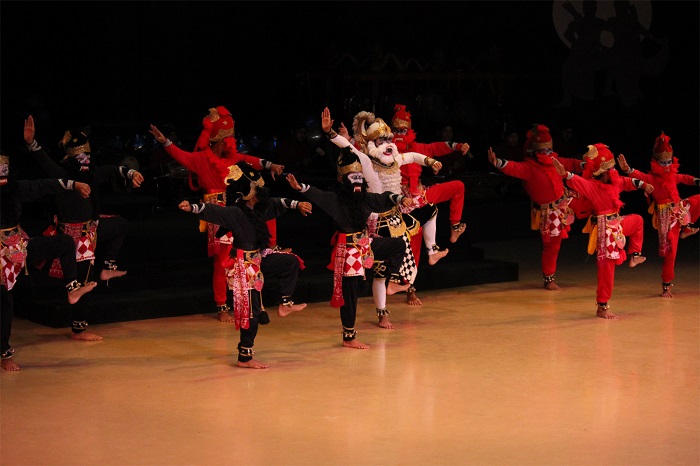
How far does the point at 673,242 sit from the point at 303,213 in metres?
3.53

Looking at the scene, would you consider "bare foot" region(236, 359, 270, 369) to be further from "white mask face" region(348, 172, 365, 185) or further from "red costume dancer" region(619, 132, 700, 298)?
"red costume dancer" region(619, 132, 700, 298)

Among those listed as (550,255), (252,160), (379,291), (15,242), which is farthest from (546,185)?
(15,242)

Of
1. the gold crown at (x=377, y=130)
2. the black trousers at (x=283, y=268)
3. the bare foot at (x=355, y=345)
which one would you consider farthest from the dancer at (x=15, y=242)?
the gold crown at (x=377, y=130)

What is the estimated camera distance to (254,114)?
1331 centimetres

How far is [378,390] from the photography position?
6.49 metres

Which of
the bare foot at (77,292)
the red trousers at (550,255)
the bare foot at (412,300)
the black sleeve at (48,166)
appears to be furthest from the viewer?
the red trousers at (550,255)

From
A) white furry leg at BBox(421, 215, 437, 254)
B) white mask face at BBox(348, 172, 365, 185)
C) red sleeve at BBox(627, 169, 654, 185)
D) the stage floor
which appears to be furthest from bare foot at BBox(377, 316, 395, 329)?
red sleeve at BBox(627, 169, 654, 185)

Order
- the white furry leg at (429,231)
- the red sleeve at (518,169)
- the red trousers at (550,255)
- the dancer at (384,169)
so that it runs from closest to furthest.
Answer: the dancer at (384,169) < the white furry leg at (429,231) < the red sleeve at (518,169) < the red trousers at (550,255)

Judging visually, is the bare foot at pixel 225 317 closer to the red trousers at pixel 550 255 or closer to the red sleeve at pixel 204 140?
the red sleeve at pixel 204 140

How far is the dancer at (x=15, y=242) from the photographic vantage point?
6723 mm

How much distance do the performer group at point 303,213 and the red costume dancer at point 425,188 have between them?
0.01m

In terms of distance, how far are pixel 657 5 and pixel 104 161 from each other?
648 centimetres

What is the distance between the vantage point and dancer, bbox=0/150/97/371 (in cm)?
672

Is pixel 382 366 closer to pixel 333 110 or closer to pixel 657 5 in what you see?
pixel 333 110
